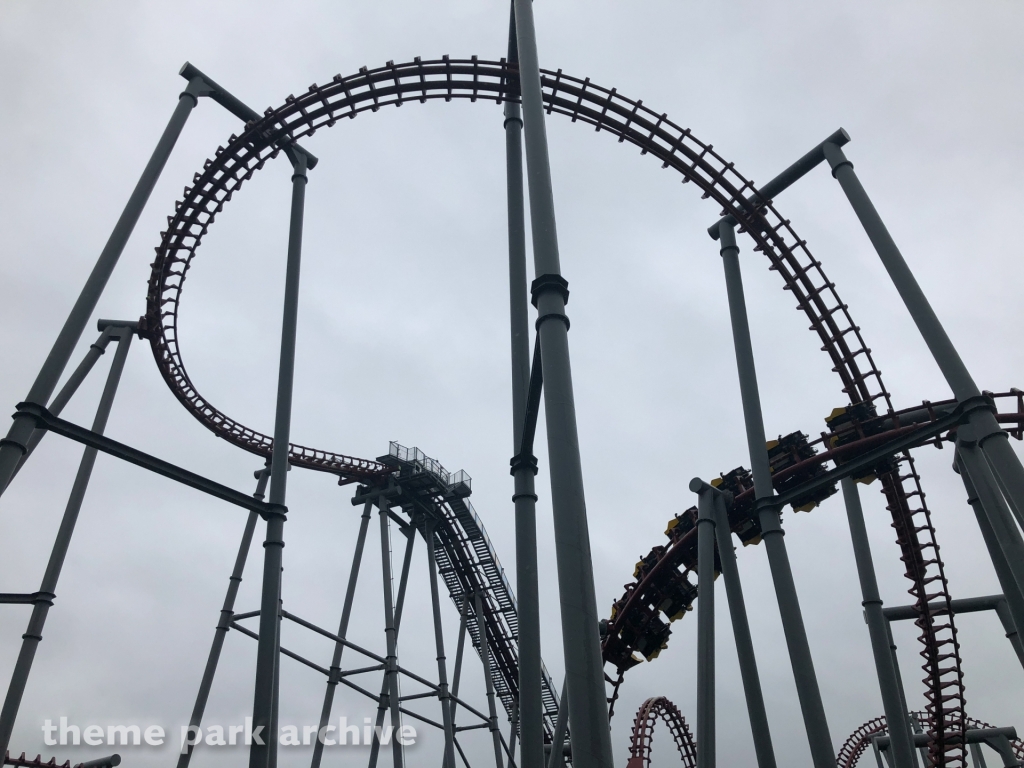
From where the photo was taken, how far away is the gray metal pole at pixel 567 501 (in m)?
3.91

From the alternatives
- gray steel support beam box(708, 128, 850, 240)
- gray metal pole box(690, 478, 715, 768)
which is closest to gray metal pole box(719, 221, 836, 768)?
gray steel support beam box(708, 128, 850, 240)

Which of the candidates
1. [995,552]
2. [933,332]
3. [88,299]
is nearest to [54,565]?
[88,299]

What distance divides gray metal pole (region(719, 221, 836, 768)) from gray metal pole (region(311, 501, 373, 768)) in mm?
8262

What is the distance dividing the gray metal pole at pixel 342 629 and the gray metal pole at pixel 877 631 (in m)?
8.54

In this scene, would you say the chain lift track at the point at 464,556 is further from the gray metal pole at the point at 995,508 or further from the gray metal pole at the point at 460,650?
the gray metal pole at the point at 995,508

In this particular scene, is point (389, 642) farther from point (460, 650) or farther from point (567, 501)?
point (567, 501)

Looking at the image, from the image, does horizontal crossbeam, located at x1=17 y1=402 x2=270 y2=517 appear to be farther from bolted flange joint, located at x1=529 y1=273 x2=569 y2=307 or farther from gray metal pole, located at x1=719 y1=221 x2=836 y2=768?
gray metal pole, located at x1=719 y1=221 x2=836 y2=768

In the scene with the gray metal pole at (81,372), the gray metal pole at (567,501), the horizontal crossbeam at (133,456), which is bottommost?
the gray metal pole at (567,501)

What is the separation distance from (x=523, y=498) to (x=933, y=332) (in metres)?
4.45

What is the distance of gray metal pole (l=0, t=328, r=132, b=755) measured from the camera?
767 centimetres

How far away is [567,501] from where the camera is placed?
4391mm

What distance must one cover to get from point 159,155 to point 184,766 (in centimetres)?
817

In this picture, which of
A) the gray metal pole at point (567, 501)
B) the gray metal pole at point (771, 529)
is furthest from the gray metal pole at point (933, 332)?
the gray metal pole at point (567, 501)

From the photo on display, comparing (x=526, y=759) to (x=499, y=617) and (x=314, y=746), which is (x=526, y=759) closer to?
(x=314, y=746)
